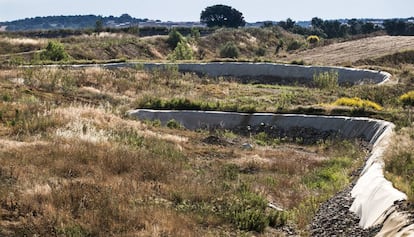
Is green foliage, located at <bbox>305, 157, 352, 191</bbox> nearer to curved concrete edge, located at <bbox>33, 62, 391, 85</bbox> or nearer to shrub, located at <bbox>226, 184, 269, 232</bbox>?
shrub, located at <bbox>226, 184, 269, 232</bbox>

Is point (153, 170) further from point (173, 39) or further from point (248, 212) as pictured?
point (173, 39)

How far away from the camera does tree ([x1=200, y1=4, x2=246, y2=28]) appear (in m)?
138

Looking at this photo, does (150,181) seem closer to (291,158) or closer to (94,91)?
(291,158)

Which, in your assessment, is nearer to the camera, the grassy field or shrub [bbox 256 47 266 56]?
the grassy field

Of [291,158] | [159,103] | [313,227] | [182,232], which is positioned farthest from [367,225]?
[159,103]

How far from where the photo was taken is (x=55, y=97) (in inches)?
1111

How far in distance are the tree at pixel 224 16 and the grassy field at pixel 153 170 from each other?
10886 cm

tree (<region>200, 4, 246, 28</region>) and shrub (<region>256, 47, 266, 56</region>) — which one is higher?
tree (<region>200, 4, 246, 28</region>)

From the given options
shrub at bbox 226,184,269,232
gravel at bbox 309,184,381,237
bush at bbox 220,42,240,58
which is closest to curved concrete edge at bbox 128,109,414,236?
gravel at bbox 309,184,381,237

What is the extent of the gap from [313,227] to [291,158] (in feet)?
27.5

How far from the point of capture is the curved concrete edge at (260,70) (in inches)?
1814

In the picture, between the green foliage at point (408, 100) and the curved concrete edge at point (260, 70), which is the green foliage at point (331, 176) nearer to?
the green foliage at point (408, 100)

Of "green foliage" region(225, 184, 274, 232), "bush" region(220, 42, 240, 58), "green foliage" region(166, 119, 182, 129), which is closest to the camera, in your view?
"green foliage" region(225, 184, 274, 232)

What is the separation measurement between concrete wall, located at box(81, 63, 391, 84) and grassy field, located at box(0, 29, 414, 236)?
47.0 feet
